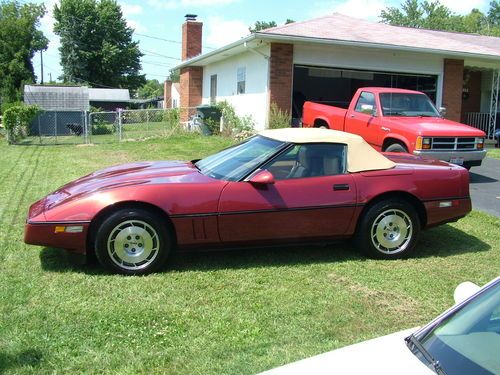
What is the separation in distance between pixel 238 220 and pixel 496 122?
61.8ft

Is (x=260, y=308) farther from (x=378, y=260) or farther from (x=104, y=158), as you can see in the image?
(x=104, y=158)

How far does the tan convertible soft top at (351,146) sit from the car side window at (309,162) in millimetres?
61

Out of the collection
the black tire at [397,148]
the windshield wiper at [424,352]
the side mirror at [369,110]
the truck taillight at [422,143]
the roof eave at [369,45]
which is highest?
the roof eave at [369,45]

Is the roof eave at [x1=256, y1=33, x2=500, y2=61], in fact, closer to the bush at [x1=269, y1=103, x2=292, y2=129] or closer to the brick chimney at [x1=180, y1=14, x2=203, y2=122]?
the bush at [x1=269, y1=103, x2=292, y2=129]

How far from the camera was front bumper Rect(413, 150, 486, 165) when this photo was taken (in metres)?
10.1

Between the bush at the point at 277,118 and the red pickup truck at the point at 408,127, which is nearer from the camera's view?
the red pickup truck at the point at 408,127

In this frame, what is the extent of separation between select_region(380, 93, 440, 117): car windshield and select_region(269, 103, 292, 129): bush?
453 cm

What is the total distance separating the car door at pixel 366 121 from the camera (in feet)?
36.6

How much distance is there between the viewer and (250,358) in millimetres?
3594

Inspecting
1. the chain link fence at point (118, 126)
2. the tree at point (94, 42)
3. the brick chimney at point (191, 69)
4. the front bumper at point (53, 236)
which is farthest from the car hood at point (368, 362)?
the tree at point (94, 42)

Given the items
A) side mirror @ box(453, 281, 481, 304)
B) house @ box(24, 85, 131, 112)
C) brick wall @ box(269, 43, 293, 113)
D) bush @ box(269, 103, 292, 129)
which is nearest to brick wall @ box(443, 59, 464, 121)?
brick wall @ box(269, 43, 293, 113)

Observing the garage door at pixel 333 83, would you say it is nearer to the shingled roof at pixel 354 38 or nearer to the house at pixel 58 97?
the shingled roof at pixel 354 38

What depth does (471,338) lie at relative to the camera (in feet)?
7.39

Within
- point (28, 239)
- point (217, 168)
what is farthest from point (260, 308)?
point (28, 239)
